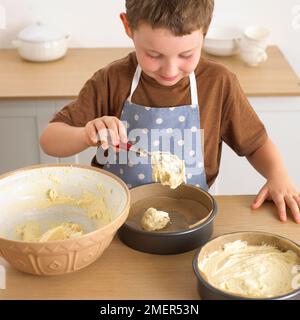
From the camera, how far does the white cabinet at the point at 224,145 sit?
2252 mm

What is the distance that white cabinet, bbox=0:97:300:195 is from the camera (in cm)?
225

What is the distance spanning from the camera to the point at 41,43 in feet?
7.89

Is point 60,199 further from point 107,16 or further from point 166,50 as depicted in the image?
point 107,16

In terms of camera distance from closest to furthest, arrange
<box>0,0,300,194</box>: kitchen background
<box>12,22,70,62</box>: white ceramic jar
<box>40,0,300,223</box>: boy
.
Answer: <box>40,0,300,223</box>: boy < <box>0,0,300,194</box>: kitchen background < <box>12,22,70,62</box>: white ceramic jar

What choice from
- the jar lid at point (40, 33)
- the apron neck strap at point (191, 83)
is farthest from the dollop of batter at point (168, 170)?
the jar lid at point (40, 33)

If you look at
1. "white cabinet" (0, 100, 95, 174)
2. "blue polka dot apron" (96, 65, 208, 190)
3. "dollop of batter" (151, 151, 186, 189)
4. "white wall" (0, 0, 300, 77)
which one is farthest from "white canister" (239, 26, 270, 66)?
"dollop of batter" (151, 151, 186, 189)

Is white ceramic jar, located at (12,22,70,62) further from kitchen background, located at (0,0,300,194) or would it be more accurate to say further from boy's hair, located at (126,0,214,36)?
boy's hair, located at (126,0,214,36)

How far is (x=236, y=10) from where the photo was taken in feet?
8.24

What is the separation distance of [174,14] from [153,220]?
0.47 m

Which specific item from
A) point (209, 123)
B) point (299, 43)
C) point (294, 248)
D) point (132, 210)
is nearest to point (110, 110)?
point (209, 123)

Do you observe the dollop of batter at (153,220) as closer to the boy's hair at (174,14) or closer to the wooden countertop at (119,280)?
the wooden countertop at (119,280)

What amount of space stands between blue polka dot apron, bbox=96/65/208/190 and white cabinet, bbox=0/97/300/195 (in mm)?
659
